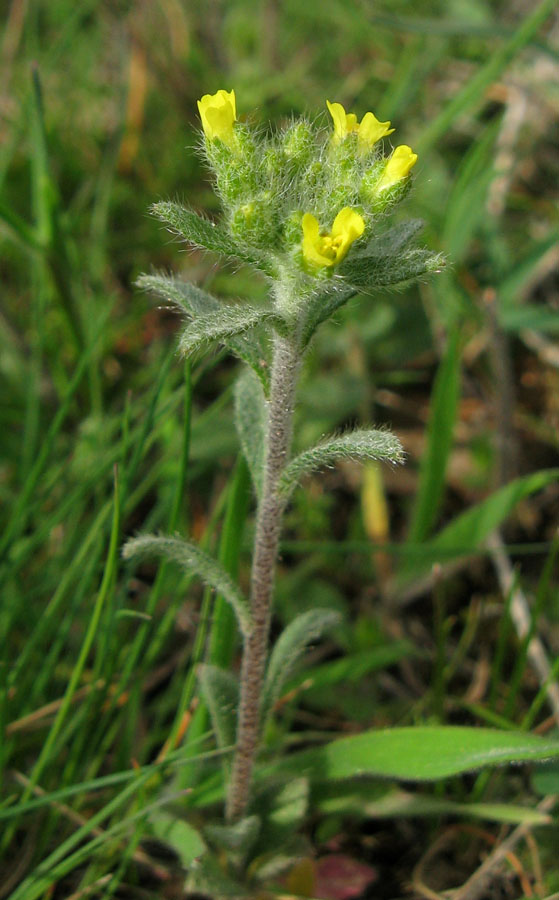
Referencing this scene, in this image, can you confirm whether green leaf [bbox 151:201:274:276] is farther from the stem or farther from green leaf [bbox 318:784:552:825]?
green leaf [bbox 318:784:552:825]

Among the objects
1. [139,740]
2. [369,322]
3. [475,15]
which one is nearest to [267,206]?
[139,740]

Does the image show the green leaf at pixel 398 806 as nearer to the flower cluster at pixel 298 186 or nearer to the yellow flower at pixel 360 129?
the flower cluster at pixel 298 186

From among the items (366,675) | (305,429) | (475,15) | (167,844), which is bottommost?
(167,844)

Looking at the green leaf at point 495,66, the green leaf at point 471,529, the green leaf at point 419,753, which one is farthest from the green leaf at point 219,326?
the green leaf at point 495,66

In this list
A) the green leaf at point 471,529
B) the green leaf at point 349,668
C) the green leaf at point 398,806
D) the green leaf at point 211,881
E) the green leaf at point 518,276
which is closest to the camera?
the green leaf at point 211,881

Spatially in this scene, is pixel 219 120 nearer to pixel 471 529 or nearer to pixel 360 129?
pixel 360 129

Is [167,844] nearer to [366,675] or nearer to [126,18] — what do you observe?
[366,675]

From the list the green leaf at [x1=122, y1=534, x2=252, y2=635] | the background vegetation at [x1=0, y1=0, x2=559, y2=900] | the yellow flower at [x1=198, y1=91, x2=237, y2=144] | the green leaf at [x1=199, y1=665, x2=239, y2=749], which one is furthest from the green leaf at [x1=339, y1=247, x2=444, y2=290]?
the green leaf at [x1=199, y1=665, x2=239, y2=749]
